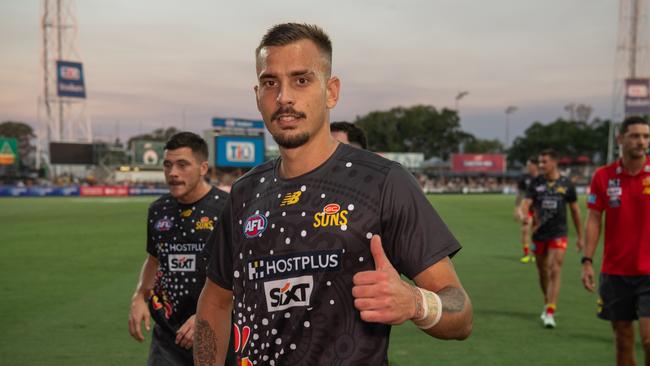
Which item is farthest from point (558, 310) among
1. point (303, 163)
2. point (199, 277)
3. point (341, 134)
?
point (303, 163)

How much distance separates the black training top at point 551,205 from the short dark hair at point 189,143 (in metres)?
6.52

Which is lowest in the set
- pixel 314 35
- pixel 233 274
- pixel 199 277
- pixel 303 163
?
pixel 199 277

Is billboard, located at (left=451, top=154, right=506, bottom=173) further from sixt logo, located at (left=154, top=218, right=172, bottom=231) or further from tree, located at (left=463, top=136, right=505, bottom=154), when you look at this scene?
sixt logo, located at (left=154, top=218, right=172, bottom=231)

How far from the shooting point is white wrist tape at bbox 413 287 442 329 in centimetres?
181

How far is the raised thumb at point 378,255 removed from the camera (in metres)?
1.82

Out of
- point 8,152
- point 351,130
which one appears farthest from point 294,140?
point 8,152

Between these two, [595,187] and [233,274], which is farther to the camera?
[595,187]

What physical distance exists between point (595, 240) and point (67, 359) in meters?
6.16

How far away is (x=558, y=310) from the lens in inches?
343

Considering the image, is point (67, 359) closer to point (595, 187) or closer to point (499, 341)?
point (499, 341)

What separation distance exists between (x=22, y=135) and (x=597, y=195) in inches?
5005

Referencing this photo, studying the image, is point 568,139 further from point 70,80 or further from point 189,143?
point 189,143

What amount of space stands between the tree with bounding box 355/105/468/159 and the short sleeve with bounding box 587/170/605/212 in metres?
94.0

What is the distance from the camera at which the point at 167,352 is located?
13.9ft
